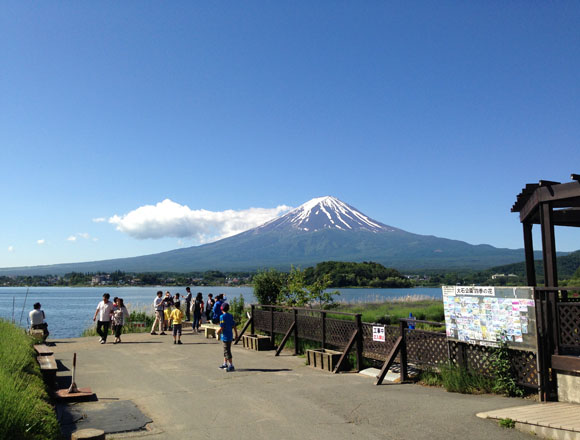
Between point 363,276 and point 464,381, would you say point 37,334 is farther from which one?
point 363,276

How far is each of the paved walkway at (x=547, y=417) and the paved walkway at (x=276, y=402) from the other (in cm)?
20

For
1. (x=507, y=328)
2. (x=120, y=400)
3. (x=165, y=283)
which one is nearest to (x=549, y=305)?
(x=507, y=328)

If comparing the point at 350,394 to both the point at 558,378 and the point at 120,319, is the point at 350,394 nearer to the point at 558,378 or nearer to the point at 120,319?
the point at 558,378

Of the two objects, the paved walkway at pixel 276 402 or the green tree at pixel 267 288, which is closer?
the paved walkway at pixel 276 402

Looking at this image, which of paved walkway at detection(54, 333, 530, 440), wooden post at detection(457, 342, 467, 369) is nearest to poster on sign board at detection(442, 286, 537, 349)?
wooden post at detection(457, 342, 467, 369)

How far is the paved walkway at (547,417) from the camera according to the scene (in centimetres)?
624

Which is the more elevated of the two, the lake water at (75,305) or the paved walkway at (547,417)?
→ the paved walkway at (547,417)

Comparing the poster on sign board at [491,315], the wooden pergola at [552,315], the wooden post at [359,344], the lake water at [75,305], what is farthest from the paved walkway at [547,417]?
the lake water at [75,305]

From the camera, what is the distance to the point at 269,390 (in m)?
9.70

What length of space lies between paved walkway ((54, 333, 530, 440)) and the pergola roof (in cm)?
381

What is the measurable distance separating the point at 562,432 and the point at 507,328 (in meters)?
2.63

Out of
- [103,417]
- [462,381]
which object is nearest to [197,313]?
[103,417]

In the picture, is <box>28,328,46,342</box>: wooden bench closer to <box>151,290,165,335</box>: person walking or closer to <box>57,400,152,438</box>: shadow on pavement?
<box>151,290,165,335</box>: person walking

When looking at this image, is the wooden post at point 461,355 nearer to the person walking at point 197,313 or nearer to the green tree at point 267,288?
the person walking at point 197,313
